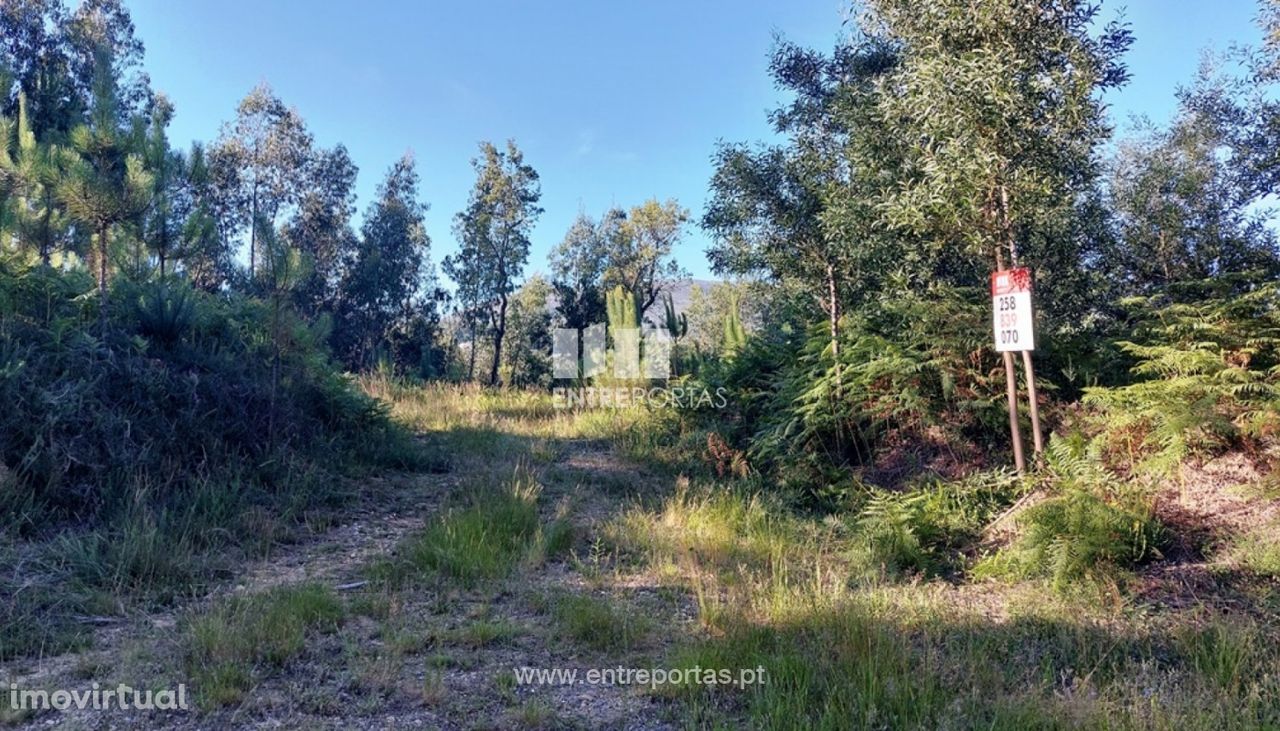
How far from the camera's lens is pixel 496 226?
19906 millimetres

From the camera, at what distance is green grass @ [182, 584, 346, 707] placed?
2.54 meters

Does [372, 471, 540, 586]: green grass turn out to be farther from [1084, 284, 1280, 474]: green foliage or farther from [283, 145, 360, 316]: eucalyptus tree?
[283, 145, 360, 316]: eucalyptus tree

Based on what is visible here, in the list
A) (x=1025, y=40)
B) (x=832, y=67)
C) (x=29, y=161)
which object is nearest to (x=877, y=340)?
(x=1025, y=40)

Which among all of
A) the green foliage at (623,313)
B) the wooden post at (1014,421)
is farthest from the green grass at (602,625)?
the green foliage at (623,313)

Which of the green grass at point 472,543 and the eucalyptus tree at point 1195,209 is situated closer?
the green grass at point 472,543

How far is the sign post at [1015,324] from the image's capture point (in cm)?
470

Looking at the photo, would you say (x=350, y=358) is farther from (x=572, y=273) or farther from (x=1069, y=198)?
(x=1069, y=198)

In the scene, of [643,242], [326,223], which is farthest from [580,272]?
[326,223]

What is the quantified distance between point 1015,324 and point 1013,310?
0.11m

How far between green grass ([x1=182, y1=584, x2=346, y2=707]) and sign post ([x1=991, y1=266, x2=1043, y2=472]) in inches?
192

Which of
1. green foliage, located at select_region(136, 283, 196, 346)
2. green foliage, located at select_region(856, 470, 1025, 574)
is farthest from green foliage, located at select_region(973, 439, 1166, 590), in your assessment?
green foliage, located at select_region(136, 283, 196, 346)

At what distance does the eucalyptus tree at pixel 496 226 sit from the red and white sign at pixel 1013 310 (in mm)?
15822

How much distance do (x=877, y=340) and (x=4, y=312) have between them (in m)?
7.63

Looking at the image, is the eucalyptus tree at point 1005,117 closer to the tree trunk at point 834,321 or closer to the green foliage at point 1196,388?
the green foliage at point 1196,388
